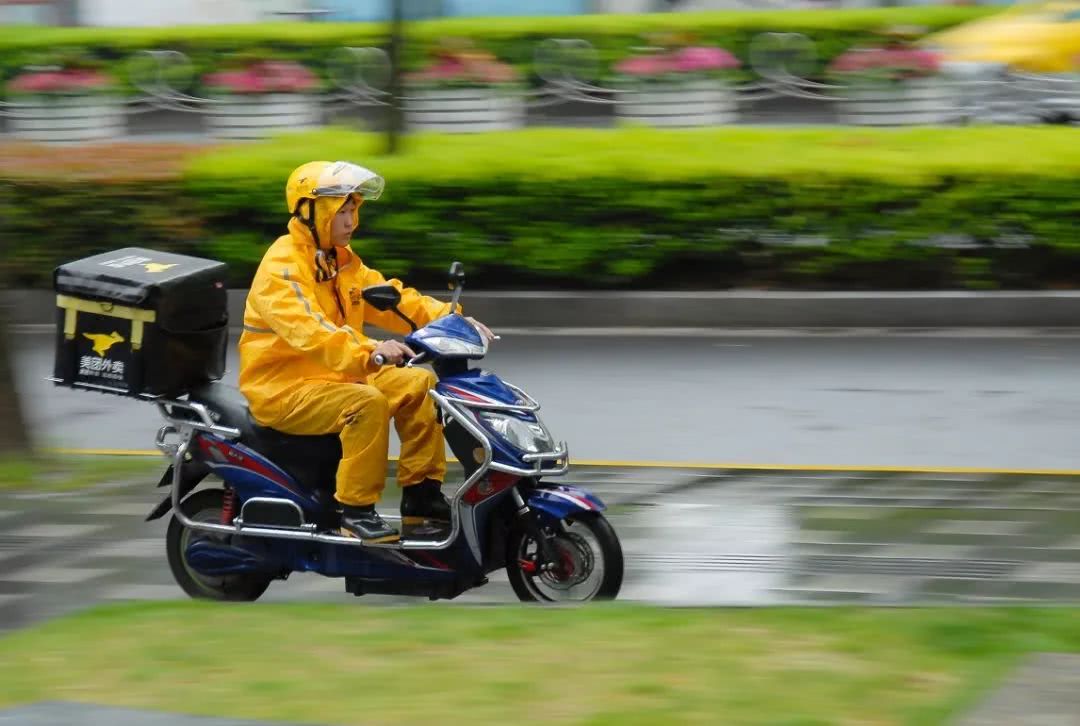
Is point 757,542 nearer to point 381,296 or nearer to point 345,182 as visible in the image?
point 381,296

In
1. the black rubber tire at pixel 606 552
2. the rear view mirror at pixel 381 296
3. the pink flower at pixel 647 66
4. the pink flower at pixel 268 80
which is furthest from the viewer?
the pink flower at pixel 268 80

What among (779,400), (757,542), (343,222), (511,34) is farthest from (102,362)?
(511,34)

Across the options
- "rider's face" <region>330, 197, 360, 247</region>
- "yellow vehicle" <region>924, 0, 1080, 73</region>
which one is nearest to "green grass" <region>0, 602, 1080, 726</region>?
"rider's face" <region>330, 197, 360, 247</region>

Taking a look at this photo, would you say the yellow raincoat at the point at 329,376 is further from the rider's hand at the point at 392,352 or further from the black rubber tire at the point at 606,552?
the black rubber tire at the point at 606,552

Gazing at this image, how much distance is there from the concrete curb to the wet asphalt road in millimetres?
275

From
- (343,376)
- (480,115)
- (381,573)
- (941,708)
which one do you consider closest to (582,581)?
(381,573)

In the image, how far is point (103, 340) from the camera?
6.71m

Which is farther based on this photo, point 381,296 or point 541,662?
point 381,296

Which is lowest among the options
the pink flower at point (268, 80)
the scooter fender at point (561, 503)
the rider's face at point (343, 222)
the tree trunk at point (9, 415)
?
the tree trunk at point (9, 415)

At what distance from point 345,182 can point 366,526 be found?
4.26 feet

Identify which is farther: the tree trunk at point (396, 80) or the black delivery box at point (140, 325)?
the tree trunk at point (396, 80)

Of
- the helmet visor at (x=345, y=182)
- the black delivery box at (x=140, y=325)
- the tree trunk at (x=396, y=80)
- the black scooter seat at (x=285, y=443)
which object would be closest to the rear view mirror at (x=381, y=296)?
the helmet visor at (x=345, y=182)

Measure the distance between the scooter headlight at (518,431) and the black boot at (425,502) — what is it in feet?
1.63

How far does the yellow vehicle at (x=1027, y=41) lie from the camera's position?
19.1m
